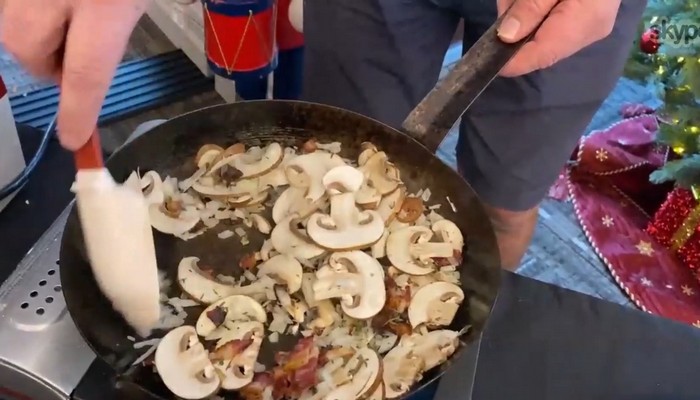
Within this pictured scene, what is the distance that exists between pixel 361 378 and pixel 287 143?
1.06ft

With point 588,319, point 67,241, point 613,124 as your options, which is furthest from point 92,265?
point 613,124

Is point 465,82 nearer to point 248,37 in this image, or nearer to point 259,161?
point 259,161

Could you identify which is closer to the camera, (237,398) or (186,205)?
(237,398)

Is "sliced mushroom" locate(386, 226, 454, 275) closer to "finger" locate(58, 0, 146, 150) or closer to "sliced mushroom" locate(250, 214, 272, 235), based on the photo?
"sliced mushroom" locate(250, 214, 272, 235)

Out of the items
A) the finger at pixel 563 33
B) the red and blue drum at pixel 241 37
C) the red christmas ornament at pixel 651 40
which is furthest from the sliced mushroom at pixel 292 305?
the red christmas ornament at pixel 651 40

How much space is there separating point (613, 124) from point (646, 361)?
108 cm

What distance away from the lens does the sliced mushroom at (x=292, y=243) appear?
79 centimetres

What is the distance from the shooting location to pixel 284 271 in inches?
30.4

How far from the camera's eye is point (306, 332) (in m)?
0.74

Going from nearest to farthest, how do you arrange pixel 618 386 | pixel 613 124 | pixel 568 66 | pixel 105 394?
1. pixel 105 394
2. pixel 618 386
3. pixel 568 66
4. pixel 613 124

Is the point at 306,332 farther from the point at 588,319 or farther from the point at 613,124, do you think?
the point at 613,124

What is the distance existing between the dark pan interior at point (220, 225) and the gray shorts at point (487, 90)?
193mm

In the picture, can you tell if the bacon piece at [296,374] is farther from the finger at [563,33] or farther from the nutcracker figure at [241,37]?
the nutcracker figure at [241,37]

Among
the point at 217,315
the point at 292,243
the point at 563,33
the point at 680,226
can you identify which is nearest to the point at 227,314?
the point at 217,315
